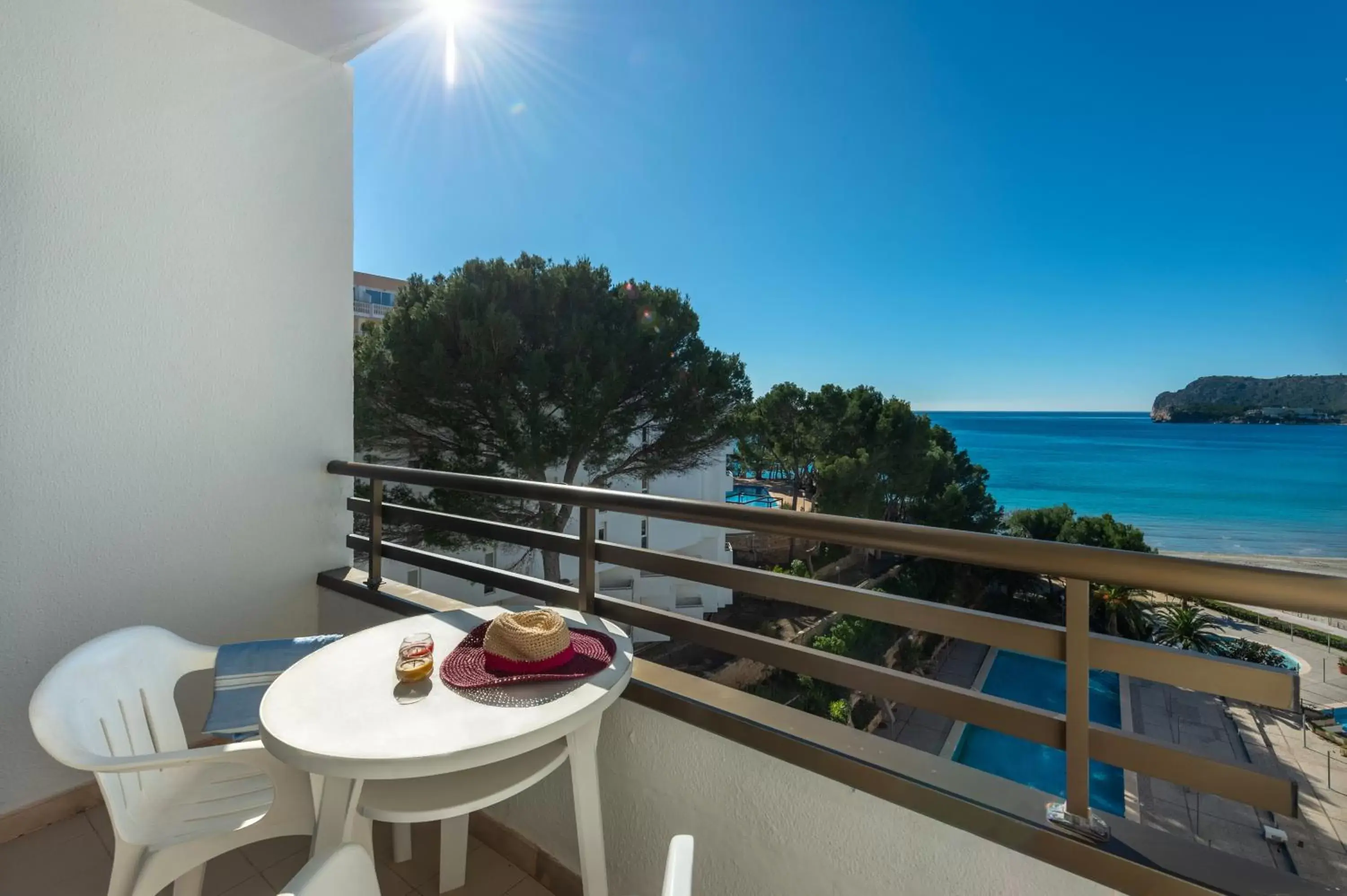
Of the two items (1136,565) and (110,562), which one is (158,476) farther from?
(1136,565)

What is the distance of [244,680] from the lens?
1344 millimetres

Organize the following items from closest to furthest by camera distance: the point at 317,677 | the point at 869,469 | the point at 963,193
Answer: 1. the point at 317,677
2. the point at 869,469
3. the point at 963,193

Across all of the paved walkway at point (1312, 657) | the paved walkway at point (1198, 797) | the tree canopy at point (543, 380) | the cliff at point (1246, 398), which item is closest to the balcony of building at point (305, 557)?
the tree canopy at point (543, 380)

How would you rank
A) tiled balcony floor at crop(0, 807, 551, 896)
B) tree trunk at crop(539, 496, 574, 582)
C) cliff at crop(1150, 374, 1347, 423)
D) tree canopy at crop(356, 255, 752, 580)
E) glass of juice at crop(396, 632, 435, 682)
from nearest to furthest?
glass of juice at crop(396, 632, 435, 682) < tiled balcony floor at crop(0, 807, 551, 896) < tree canopy at crop(356, 255, 752, 580) < tree trunk at crop(539, 496, 574, 582) < cliff at crop(1150, 374, 1347, 423)

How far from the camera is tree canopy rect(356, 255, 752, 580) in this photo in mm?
8727

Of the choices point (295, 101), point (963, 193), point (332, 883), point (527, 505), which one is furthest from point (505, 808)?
point (963, 193)

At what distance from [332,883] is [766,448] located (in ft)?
48.5

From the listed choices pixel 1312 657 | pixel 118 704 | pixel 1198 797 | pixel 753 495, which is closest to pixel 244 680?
pixel 118 704

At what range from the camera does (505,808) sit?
5.07 ft

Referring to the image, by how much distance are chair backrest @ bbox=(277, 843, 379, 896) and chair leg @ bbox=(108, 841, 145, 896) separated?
77 cm

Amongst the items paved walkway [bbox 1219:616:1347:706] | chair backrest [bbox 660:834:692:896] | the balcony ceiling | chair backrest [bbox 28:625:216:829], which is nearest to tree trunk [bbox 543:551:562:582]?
the balcony ceiling

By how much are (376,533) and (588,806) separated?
135cm

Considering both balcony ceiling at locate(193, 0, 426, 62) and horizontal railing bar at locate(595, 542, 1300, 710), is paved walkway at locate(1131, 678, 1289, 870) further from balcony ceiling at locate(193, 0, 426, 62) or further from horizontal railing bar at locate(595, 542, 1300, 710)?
balcony ceiling at locate(193, 0, 426, 62)

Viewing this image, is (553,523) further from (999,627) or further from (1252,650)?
(1252,650)
